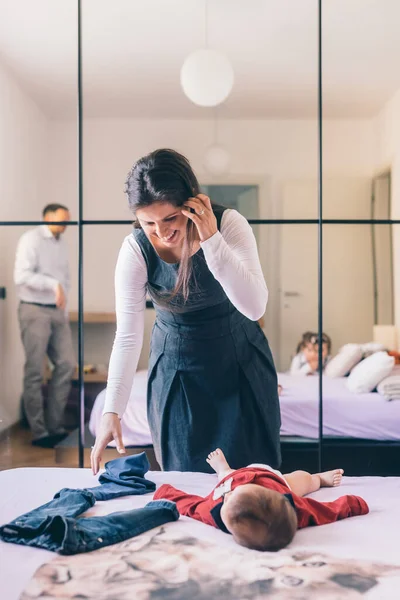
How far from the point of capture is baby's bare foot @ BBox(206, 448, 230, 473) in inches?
64.8

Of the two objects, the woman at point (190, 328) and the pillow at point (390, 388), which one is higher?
the woman at point (190, 328)

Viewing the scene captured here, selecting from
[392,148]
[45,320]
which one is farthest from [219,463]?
[392,148]

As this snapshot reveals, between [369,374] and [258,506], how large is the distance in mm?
1598

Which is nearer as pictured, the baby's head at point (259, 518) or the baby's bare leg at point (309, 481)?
the baby's head at point (259, 518)

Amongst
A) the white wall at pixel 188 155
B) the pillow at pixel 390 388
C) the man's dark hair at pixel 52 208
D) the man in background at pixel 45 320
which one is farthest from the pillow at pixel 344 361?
the man's dark hair at pixel 52 208

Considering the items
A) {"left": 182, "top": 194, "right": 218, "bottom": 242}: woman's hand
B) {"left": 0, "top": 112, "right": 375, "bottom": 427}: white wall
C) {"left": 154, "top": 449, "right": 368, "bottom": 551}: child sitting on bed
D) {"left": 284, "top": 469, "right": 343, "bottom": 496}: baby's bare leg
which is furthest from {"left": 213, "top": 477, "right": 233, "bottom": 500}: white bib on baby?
{"left": 0, "top": 112, "right": 375, "bottom": 427}: white wall

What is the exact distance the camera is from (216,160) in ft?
8.84

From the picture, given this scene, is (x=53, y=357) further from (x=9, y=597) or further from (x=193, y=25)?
(x=9, y=597)

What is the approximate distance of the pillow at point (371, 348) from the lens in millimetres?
2893

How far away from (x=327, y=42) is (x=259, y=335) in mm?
1552

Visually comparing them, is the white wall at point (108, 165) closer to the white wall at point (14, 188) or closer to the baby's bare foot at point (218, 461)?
the white wall at point (14, 188)

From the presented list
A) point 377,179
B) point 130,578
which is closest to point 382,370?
point 377,179

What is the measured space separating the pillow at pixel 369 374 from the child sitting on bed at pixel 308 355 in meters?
0.14

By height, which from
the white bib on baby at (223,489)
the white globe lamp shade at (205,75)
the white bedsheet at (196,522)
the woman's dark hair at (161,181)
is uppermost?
the white globe lamp shade at (205,75)
